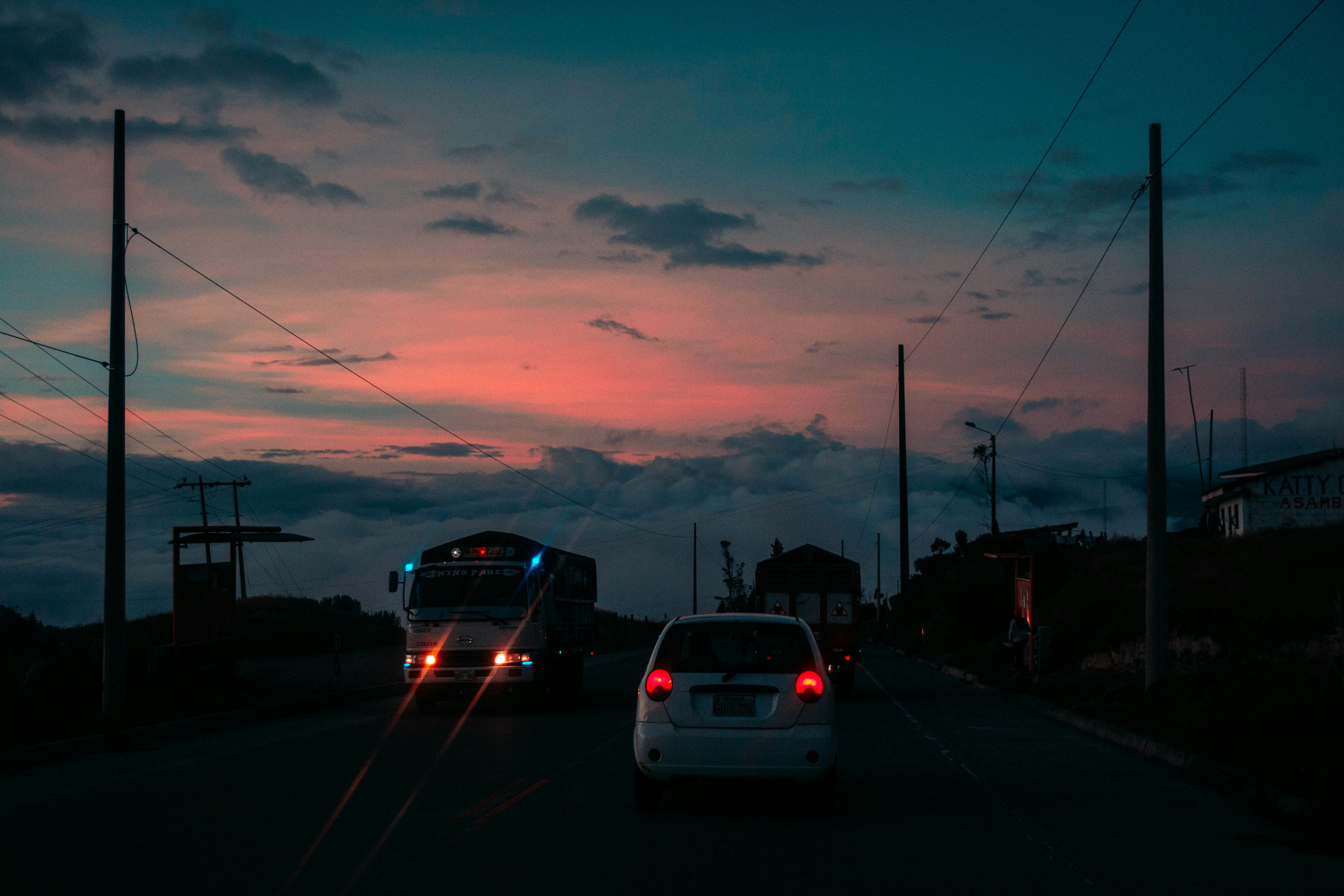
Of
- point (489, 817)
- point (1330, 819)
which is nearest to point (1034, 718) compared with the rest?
point (1330, 819)

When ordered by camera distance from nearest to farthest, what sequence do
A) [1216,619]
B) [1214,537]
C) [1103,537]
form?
[1216,619], [1214,537], [1103,537]

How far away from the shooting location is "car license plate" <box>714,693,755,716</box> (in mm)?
9836

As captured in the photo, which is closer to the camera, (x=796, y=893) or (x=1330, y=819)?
(x=796, y=893)

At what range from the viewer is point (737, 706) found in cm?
984

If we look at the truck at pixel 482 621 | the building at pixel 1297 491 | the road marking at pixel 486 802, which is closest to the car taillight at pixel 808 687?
the road marking at pixel 486 802

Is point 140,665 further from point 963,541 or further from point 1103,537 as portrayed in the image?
point 963,541

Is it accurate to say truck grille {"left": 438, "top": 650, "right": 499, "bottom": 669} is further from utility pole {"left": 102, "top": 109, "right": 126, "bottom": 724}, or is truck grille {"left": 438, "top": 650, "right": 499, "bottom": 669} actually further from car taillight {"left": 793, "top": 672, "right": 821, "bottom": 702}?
car taillight {"left": 793, "top": 672, "right": 821, "bottom": 702}

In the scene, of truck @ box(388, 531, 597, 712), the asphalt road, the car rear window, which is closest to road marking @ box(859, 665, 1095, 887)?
the asphalt road

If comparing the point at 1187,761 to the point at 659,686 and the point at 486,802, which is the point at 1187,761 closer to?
the point at 659,686

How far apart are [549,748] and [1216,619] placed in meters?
24.8

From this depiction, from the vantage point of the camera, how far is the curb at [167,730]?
14.3m

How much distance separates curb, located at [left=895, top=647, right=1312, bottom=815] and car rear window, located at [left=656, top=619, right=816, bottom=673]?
171 inches

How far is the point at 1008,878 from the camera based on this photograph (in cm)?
764

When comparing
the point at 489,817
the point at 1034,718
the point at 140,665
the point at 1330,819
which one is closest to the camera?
the point at 1330,819
